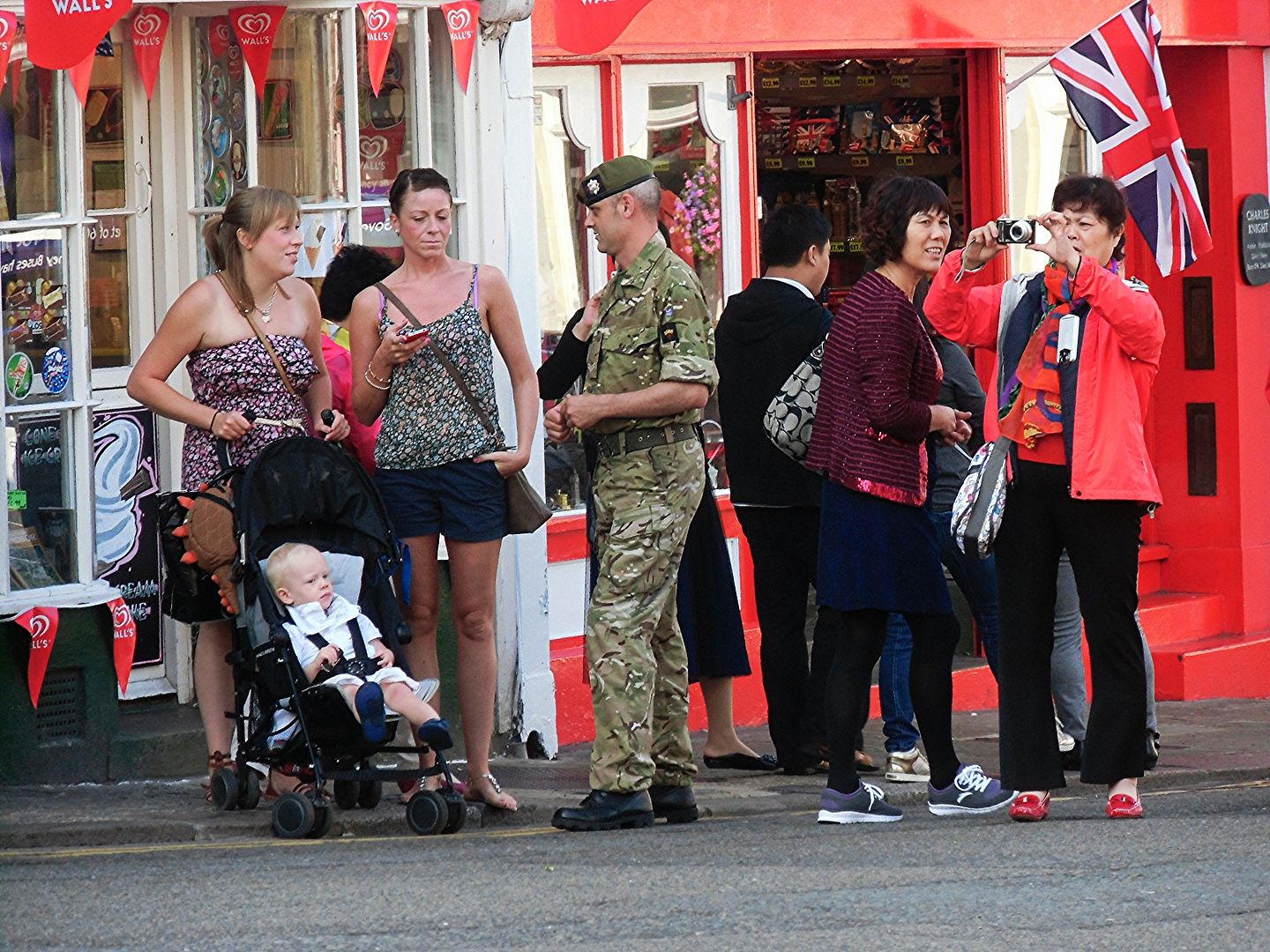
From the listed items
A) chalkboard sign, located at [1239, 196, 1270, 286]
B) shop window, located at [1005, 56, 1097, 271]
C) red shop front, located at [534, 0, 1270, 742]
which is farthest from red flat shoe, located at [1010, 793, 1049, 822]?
chalkboard sign, located at [1239, 196, 1270, 286]

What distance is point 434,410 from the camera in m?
7.65

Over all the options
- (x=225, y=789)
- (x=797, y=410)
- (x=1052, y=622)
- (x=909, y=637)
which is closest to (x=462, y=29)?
(x=797, y=410)

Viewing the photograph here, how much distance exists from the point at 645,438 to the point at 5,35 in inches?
98.5

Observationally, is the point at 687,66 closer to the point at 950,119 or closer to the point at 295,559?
the point at 950,119

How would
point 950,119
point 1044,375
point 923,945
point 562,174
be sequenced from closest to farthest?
point 923,945 → point 1044,375 → point 562,174 → point 950,119

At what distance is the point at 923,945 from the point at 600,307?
8.35ft

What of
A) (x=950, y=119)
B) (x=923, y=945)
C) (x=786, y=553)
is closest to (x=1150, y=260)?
(x=950, y=119)

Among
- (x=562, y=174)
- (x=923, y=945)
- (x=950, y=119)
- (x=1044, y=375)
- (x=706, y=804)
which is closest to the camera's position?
(x=923, y=945)

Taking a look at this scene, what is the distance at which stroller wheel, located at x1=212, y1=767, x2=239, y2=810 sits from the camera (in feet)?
25.0

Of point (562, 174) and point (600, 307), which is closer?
point (600, 307)

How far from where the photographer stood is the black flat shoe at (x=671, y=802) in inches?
300

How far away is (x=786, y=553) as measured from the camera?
8727 millimetres

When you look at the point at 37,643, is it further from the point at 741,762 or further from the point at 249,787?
the point at 741,762

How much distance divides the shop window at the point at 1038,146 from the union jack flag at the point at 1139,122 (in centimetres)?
141
